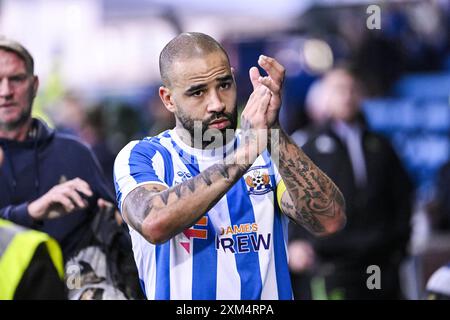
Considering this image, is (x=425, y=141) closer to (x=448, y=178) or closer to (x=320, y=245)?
(x=448, y=178)

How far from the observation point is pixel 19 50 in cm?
490

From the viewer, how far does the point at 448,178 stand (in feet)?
28.5

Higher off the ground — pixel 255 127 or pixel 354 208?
pixel 255 127

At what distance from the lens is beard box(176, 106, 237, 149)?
3975mm

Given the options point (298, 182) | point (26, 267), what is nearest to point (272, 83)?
point (298, 182)

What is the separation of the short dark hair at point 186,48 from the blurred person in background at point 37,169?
958 mm

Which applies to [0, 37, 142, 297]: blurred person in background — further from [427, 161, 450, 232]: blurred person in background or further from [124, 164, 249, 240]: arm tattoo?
[427, 161, 450, 232]: blurred person in background

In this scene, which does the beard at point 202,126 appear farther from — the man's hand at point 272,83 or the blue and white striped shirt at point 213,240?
the man's hand at point 272,83

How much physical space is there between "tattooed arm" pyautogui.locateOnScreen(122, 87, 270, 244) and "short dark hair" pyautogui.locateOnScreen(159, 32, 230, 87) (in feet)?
1.17

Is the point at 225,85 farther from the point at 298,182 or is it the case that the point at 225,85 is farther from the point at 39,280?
the point at 39,280

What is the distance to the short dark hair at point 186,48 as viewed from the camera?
4043 millimetres

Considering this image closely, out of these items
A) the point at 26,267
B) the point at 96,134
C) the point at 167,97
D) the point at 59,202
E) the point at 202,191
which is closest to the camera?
the point at 202,191

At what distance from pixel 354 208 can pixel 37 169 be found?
3297 millimetres
